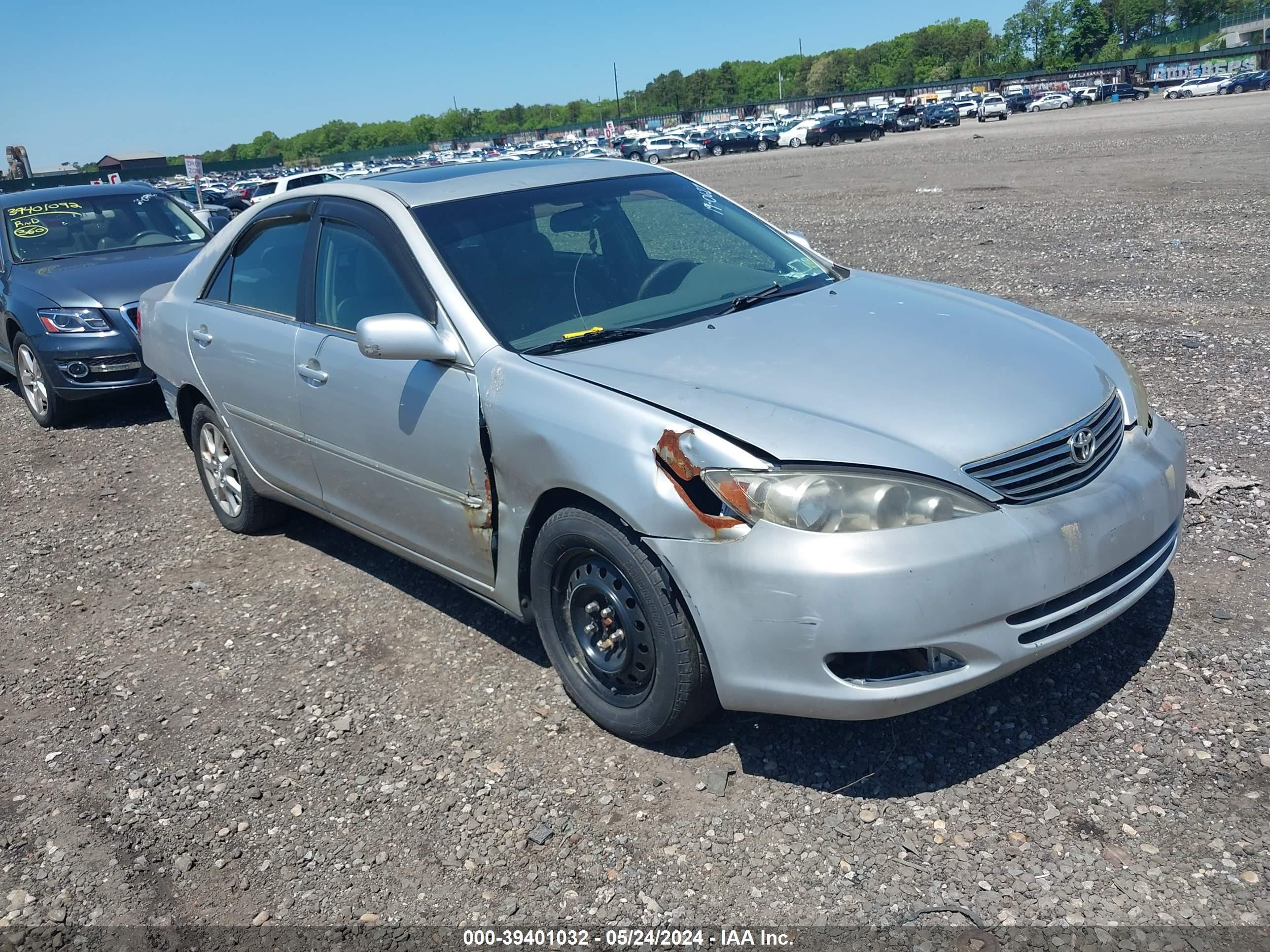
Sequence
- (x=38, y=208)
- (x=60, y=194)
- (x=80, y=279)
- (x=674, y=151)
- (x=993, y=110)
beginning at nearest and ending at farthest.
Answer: (x=80, y=279), (x=38, y=208), (x=60, y=194), (x=674, y=151), (x=993, y=110)

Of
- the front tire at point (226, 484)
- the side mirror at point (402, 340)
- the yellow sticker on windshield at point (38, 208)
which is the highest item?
the yellow sticker on windshield at point (38, 208)

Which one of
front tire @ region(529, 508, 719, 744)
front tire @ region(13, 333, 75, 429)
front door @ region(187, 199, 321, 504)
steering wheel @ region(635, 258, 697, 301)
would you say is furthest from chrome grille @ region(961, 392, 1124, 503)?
front tire @ region(13, 333, 75, 429)

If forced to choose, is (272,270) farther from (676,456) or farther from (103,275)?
(103,275)

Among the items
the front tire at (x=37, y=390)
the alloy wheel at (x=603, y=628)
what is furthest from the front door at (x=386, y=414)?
the front tire at (x=37, y=390)

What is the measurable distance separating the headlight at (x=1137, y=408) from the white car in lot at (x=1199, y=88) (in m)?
70.5

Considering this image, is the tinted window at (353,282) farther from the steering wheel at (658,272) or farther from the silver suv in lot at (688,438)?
the steering wheel at (658,272)

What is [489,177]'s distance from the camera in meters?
4.29

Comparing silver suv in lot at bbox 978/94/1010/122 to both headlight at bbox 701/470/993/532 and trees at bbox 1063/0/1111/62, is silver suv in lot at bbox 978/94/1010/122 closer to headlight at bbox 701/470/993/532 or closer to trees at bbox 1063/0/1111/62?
headlight at bbox 701/470/993/532

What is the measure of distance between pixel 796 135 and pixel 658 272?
184ft

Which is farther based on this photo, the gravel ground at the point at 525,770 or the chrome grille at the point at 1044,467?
the chrome grille at the point at 1044,467

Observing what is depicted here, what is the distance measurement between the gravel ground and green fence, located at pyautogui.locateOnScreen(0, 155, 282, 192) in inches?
312

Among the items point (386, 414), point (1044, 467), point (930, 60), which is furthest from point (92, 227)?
point (930, 60)

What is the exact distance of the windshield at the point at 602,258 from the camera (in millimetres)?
3666

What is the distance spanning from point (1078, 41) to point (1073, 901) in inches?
5562
